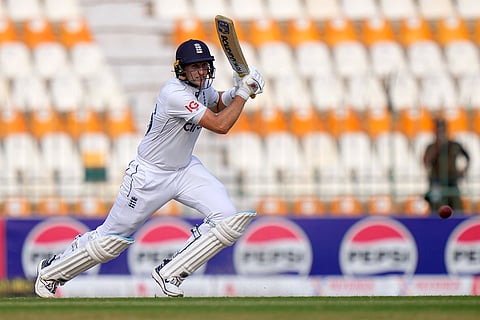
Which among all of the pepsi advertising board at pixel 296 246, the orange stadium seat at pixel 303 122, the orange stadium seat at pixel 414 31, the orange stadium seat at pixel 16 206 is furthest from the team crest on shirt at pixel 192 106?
the orange stadium seat at pixel 414 31

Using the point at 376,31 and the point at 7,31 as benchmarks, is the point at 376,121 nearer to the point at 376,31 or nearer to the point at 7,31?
the point at 376,31

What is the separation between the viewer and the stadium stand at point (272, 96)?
11.2m

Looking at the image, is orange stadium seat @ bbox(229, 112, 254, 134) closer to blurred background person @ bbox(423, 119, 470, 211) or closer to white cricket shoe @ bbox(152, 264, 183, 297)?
blurred background person @ bbox(423, 119, 470, 211)

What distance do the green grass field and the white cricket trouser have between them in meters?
0.51

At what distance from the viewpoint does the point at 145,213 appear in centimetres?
695

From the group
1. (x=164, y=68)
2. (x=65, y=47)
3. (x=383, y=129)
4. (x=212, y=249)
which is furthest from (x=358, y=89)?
(x=212, y=249)

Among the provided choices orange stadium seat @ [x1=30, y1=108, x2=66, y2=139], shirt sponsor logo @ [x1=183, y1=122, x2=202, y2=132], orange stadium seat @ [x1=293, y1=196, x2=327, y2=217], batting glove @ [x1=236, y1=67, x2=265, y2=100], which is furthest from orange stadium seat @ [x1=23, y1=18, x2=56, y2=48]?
batting glove @ [x1=236, y1=67, x2=265, y2=100]

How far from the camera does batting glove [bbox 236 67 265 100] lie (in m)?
6.84

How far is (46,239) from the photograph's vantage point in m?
10.6

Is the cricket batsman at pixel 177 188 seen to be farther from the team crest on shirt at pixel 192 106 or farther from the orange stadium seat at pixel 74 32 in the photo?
the orange stadium seat at pixel 74 32

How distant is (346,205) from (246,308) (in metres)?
5.29

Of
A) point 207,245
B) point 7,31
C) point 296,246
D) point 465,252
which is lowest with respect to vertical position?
point 465,252

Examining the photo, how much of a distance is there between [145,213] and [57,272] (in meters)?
0.72

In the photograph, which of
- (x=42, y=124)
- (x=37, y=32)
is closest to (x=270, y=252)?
(x=42, y=124)
